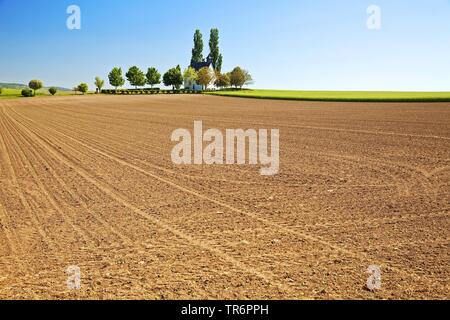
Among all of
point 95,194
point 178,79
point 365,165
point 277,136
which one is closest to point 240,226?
point 95,194

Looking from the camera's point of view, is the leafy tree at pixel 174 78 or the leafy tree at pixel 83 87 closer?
the leafy tree at pixel 83 87

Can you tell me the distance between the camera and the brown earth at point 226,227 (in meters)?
4.70

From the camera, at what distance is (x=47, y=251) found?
5652 millimetres

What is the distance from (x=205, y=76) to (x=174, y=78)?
1856cm

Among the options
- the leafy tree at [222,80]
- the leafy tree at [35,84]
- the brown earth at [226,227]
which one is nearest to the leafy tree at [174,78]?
the leafy tree at [222,80]

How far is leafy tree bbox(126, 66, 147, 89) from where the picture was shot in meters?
139

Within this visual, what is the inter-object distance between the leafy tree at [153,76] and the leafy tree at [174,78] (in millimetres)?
5593

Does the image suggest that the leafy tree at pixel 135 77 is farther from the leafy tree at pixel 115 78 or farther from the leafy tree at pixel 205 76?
the leafy tree at pixel 205 76

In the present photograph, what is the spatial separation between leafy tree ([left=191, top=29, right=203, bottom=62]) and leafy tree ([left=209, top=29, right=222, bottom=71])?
440 centimetres

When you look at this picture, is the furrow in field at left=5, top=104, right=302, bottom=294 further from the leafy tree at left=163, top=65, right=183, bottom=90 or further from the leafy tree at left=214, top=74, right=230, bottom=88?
the leafy tree at left=163, top=65, right=183, bottom=90

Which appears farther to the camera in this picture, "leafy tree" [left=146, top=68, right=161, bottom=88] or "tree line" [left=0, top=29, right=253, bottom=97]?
"leafy tree" [left=146, top=68, right=161, bottom=88]

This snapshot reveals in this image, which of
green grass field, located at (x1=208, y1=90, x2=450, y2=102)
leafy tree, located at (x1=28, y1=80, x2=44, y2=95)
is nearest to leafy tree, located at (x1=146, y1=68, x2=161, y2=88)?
leafy tree, located at (x1=28, y1=80, x2=44, y2=95)

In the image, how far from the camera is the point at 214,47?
134 metres

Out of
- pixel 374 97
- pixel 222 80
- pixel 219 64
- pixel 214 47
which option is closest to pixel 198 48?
pixel 214 47
